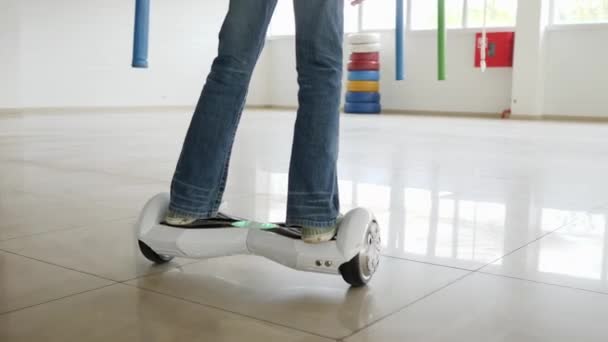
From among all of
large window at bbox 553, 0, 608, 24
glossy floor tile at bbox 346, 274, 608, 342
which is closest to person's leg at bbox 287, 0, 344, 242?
glossy floor tile at bbox 346, 274, 608, 342

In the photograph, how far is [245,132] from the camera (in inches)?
223

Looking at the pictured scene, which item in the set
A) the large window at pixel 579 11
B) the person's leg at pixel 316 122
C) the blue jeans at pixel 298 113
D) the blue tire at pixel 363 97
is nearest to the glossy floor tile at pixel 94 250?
the blue jeans at pixel 298 113

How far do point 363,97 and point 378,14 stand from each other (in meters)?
1.47

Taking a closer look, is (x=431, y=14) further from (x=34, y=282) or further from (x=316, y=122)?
(x=34, y=282)

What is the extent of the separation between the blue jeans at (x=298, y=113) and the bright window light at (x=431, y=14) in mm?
8444

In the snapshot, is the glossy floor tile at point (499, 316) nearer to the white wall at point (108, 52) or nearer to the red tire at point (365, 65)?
the white wall at point (108, 52)

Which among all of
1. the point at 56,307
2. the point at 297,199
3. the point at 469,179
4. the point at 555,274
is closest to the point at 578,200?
the point at 469,179

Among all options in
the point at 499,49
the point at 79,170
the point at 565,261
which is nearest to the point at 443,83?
the point at 499,49

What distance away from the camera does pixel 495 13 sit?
9148mm

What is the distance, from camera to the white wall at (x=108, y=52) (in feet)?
28.1

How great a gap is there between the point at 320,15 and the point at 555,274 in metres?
0.72

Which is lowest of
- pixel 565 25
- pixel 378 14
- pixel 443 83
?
pixel 443 83

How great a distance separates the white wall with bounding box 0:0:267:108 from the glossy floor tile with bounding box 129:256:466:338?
24.9ft

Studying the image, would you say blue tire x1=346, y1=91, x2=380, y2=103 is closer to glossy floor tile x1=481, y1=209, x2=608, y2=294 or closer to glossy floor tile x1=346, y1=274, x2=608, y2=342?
glossy floor tile x1=481, y1=209, x2=608, y2=294
